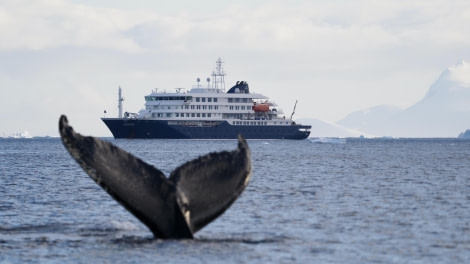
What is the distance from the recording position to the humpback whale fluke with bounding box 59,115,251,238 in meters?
18.5

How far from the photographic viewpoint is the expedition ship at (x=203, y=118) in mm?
151125

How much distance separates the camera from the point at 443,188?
40.3 m

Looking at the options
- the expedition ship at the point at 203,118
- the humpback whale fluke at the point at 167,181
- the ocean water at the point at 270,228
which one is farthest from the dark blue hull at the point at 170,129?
the humpback whale fluke at the point at 167,181

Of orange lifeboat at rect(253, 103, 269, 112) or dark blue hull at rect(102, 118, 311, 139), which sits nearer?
dark blue hull at rect(102, 118, 311, 139)

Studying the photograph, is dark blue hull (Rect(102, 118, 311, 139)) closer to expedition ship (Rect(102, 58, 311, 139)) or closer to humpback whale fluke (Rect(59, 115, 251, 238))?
expedition ship (Rect(102, 58, 311, 139))

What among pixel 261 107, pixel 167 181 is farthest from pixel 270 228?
pixel 261 107

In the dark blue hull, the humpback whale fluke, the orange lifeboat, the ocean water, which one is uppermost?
the orange lifeboat

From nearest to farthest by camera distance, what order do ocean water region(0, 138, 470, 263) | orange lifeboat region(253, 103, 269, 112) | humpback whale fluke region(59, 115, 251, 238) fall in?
humpback whale fluke region(59, 115, 251, 238), ocean water region(0, 138, 470, 263), orange lifeboat region(253, 103, 269, 112)

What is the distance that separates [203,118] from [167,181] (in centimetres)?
13504

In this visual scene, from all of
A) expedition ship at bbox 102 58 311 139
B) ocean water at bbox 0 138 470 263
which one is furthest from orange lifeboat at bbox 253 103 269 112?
ocean water at bbox 0 138 470 263

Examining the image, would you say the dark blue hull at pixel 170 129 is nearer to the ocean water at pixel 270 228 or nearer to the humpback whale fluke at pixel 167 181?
the ocean water at pixel 270 228

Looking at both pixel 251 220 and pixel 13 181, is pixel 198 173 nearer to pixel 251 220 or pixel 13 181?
pixel 251 220

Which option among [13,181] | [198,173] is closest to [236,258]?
[198,173]

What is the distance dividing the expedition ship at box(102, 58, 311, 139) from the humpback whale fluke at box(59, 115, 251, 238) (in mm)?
130920
